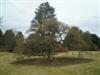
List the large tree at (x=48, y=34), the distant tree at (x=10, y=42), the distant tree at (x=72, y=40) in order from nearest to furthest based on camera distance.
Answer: the large tree at (x=48, y=34), the distant tree at (x=72, y=40), the distant tree at (x=10, y=42)

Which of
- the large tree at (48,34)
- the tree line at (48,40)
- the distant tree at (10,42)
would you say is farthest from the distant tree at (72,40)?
the distant tree at (10,42)

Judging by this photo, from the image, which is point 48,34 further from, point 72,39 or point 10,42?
point 10,42

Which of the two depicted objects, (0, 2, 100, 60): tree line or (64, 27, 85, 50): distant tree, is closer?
(0, 2, 100, 60): tree line

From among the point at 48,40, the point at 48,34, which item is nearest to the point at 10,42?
the point at 48,34

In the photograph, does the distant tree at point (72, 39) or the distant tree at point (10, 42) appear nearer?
the distant tree at point (72, 39)

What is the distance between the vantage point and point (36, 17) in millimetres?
49031

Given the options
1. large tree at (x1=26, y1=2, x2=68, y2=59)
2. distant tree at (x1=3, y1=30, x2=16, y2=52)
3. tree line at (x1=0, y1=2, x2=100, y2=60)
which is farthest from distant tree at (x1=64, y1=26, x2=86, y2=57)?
distant tree at (x1=3, y1=30, x2=16, y2=52)

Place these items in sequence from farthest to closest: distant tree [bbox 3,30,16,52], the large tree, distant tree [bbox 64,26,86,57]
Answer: distant tree [bbox 3,30,16,52] < distant tree [bbox 64,26,86,57] < the large tree

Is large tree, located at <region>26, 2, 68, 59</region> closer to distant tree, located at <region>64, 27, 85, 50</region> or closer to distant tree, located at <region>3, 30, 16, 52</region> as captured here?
distant tree, located at <region>64, 27, 85, 50</region>

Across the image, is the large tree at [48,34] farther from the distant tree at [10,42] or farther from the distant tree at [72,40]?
the distant tree at [10,42]

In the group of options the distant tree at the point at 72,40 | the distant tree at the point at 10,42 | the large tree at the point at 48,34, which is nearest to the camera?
the large tree at the point at 48,34

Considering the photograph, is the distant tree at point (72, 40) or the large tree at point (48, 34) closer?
the large tree at point (48, 34)

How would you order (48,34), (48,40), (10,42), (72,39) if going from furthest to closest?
(10,42)
(72,39)
(48,34)
(48,40)

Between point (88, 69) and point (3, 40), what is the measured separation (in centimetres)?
2416
